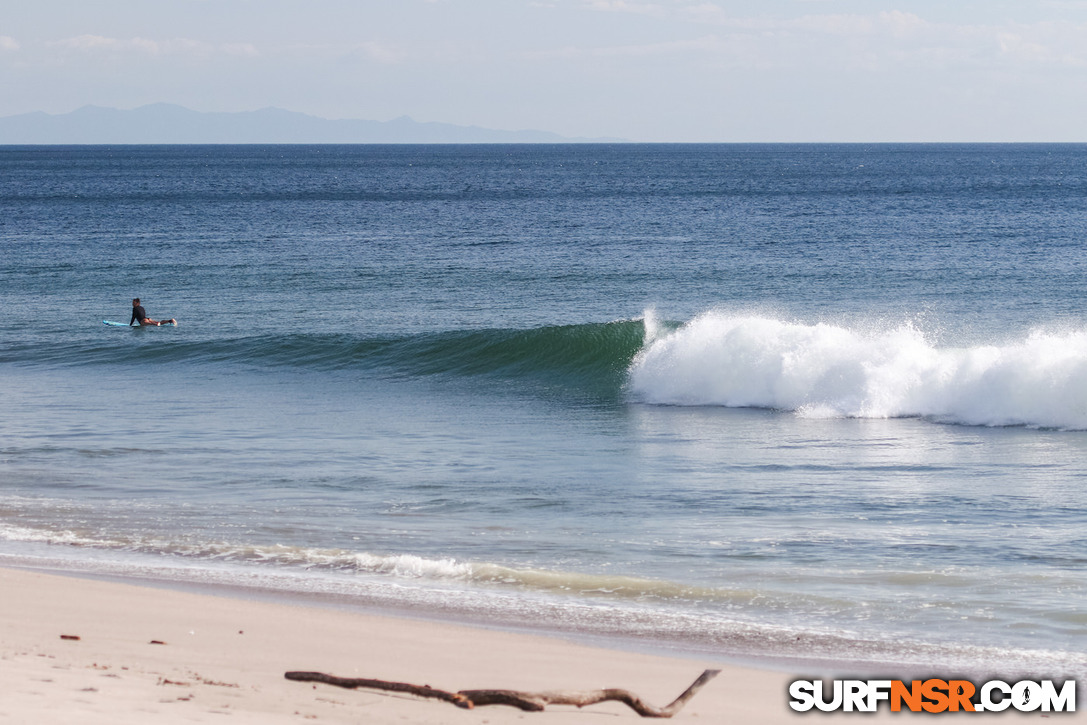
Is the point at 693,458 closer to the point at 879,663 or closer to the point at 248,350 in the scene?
the point at 879,663

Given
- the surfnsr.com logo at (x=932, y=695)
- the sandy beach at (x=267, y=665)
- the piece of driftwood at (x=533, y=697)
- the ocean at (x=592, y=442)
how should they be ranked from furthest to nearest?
the ocean at (x=592, y=442)
the surfnsr.com logo at (x=932, y=695)
the piece of driftwood at (x=533, y=697)
the sandy beach at (x=267, y=665)

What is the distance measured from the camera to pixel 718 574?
8.58 m

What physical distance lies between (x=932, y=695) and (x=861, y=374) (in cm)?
1137

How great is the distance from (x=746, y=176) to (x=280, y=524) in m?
115

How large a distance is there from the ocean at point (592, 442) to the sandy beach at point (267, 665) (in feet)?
1.65

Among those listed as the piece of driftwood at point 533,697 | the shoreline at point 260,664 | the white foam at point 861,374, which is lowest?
the shoreline at point 260,664

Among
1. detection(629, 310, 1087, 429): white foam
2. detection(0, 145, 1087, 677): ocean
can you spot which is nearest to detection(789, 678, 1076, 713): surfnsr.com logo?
detection(0, 145, 1087, 677): ocean

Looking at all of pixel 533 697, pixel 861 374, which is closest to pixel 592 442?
pixel 861 374

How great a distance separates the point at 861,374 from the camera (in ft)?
55.9

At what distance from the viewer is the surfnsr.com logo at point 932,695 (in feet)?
19.5

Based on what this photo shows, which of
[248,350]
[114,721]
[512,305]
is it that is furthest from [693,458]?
[512,305]

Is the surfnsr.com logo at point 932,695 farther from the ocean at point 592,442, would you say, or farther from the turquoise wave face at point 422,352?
the turquoise wave face at point 422,352

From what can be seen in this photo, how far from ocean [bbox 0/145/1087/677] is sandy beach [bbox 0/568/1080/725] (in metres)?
0.50

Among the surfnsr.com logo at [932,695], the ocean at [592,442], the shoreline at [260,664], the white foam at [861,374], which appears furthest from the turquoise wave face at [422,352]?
the surfnsr.com logo at [932,695]
